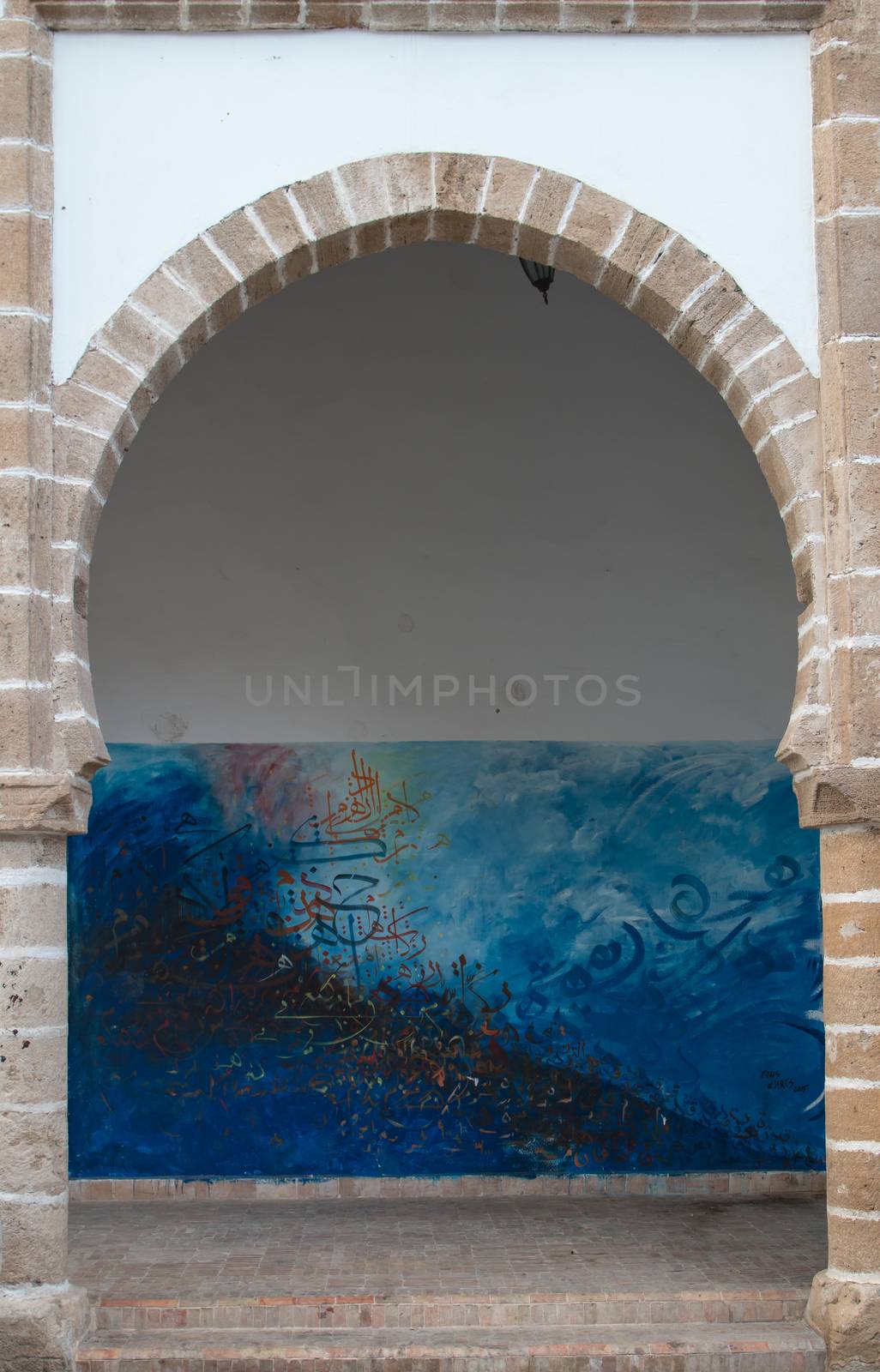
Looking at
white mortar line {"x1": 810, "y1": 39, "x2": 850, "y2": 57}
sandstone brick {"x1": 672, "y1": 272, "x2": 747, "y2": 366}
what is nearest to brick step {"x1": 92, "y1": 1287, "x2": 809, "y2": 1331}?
sandstone brick {"x1": 672, "y1": 272, "x2": 747, "y2": 366}

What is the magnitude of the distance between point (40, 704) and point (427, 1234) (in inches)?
121

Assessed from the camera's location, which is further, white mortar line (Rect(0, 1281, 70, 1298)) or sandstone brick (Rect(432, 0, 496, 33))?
sandstone brick (Rect(432, 0, 496, 33))

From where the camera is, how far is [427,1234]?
6.77 metres

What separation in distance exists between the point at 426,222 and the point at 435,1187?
15.1 feet

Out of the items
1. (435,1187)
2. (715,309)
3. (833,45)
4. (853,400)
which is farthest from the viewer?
(435,1187)

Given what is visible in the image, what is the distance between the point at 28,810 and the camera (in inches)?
203

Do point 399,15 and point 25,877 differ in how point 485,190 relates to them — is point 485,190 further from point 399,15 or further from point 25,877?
point 25,877

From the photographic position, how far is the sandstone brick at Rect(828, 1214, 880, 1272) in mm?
5176

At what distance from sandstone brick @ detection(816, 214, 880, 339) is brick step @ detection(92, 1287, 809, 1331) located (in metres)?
3.53

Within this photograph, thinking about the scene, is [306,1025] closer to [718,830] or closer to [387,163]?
[718,830]

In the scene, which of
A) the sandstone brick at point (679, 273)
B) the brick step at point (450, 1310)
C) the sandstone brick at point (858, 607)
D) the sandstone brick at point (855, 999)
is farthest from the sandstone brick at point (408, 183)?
the brick step at point (450, 1310)

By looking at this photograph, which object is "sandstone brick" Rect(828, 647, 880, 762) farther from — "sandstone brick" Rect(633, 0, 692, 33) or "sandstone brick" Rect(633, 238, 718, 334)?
"sandstone brick" Rect(633, 0, 692, 33)

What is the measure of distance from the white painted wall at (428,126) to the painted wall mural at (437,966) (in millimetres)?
3081

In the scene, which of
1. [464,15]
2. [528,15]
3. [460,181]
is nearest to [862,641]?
[460,181]
